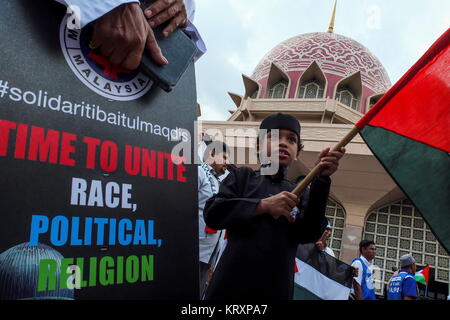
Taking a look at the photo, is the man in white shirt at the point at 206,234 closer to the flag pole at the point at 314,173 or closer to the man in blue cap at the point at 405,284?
the flag pole at the point at 314,173

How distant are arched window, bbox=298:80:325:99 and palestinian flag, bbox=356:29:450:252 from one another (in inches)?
513

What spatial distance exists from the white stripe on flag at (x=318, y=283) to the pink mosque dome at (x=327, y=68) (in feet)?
36.0

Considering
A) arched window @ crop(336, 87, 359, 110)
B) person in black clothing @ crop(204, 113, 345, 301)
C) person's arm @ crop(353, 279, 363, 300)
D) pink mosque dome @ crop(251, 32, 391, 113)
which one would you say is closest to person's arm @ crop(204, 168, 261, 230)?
person in black clothing @ crop(204, 113, 345, 301)

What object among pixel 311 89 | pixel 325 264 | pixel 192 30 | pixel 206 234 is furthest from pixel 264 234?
pixel 311 89

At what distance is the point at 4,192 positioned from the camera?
69cm

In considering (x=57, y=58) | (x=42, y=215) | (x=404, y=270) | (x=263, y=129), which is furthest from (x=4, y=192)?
(x=404, y=270)

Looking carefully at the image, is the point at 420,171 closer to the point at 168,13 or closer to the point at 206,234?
the point at 168,13

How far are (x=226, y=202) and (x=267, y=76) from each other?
14.2 meters

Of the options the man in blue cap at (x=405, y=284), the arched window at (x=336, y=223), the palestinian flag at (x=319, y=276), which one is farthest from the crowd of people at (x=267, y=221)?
the arched window at (x=336, y=223)

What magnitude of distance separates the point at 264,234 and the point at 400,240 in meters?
10.1

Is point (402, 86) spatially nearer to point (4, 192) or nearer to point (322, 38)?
point (4, 192)

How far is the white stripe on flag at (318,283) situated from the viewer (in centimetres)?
311
